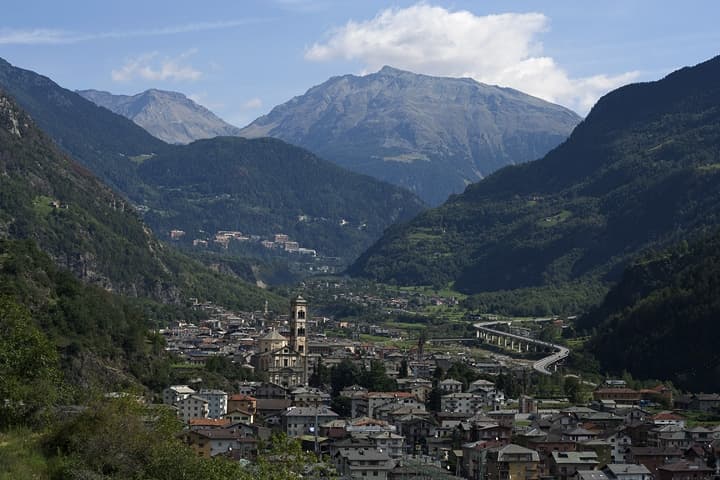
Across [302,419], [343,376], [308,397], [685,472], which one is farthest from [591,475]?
[343,376]

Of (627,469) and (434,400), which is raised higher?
(434,400)

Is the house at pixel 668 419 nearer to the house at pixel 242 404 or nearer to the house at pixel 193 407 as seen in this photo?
the house at pixel 242 404

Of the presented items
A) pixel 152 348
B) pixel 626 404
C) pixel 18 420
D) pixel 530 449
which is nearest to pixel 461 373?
pixel 626 404

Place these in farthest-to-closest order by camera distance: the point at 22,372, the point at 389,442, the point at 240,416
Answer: the point at 240,416
the point at 389,442
the point at 22,372

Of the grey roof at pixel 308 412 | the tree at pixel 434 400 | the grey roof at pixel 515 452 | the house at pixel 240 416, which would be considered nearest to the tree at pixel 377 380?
the tree at pixel 434 400

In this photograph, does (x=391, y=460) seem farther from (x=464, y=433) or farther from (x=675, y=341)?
(x=675, y=341)

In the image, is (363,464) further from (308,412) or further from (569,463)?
(308,412)

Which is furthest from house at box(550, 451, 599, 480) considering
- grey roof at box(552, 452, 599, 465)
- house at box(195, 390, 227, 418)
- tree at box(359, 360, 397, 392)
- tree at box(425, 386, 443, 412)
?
tree at box(359, 360, 397, 392)

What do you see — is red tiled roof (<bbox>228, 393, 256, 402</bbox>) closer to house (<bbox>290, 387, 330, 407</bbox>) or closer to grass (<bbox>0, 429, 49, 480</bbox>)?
house (<bbox>290, 387, 330, 407</bbox>)
